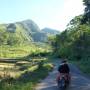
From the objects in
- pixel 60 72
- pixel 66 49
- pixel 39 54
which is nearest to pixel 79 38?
pixel 66 49

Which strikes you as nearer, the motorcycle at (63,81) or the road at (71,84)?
the motorcycle at (63,81)

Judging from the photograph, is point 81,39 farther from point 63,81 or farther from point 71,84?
point 63,81

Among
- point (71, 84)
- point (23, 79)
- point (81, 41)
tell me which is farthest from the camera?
point (81, 41)

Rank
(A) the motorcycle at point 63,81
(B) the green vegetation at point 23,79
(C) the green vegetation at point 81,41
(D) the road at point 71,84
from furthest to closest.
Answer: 1. (C) the green vegetation at point 81,41
2. (D) the road at point 71,84
3. (A) the motorcycle at point 63,81
4. (B) the green vegetation at point 23,79

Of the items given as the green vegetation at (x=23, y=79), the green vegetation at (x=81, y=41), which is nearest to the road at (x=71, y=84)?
the green vegetation at (x=23, y=79)

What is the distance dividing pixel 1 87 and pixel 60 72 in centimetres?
423

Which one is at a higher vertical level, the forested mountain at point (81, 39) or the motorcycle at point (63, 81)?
the forested mountain at point (81, 39)

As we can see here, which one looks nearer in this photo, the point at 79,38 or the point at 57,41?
the point at 79,38

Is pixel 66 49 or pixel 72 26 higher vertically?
pixel 72 26

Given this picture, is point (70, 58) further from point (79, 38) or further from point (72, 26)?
point (79, 38)

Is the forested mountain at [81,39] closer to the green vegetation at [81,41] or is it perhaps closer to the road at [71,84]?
the green vegetation at [81,41]

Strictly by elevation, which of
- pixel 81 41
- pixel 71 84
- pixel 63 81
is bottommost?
pixel 71 84

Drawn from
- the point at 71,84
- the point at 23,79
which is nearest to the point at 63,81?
the point at 71,84

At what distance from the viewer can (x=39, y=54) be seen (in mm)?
137500
